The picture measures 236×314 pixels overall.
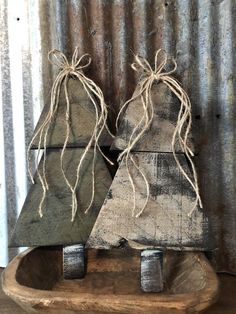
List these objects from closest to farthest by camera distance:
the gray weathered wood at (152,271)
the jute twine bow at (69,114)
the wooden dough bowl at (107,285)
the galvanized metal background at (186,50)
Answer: the wooden dough bowl at (107,285)
the gray weathered wood at (152,271)
the jute twine bow at (69,114)
the galvanized metal background at (186,50)

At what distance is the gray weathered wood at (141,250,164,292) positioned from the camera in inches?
32.0

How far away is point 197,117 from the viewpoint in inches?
42.1

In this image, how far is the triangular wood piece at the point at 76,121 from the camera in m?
0.95

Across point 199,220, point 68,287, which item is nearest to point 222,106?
point 199,220

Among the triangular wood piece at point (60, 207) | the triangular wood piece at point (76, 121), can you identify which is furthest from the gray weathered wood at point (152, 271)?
the triangular wood piece at point (76, 121)

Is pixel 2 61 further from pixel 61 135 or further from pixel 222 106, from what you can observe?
pixel 222 106

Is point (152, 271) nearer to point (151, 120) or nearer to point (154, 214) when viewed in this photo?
point (154, 214)

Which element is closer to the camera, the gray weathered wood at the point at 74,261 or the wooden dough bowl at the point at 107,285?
the wooden dough bowl at the point at 107,285

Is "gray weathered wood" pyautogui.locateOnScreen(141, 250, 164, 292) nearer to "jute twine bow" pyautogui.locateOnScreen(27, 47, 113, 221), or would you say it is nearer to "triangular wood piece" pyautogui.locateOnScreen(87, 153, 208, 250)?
"triangular wood piece" pyautogui.locateOnScreen(87, 153, 208, 250)

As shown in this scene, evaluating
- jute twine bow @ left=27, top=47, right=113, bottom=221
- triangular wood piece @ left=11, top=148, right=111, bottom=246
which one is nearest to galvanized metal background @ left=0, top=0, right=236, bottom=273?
jute twine bow @ left=27, top=47, right=113, bottom=221

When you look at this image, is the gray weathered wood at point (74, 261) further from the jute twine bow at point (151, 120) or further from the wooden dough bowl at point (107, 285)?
the jute twine bow at point (151, 120)

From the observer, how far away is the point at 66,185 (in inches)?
36.8

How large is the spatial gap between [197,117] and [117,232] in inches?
15.7

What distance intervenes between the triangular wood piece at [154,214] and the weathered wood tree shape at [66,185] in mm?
67
